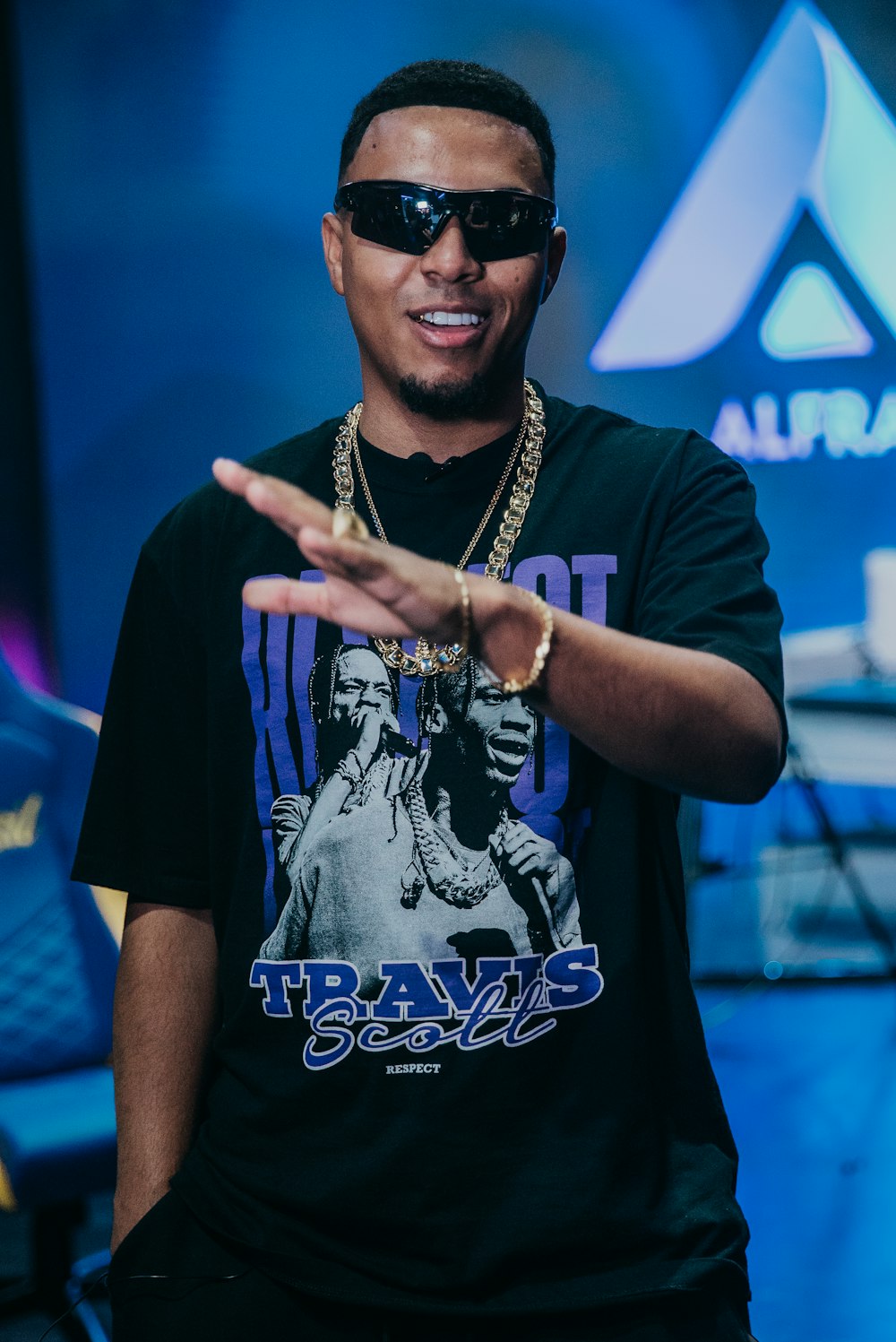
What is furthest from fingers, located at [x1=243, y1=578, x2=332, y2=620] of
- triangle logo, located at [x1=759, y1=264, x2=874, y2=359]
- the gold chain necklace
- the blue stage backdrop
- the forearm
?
triangle logo, located at [x1=759, y1=264, x2=874, y2=359]

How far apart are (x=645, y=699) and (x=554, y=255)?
73 cm

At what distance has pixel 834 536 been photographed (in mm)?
4703

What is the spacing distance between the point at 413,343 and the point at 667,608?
1.45ft

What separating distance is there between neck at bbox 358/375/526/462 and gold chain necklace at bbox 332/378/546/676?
0.10 ft

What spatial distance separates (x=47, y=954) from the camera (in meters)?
2.64

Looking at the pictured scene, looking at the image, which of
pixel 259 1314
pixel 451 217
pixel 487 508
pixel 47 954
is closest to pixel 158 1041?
pixel 259 1314

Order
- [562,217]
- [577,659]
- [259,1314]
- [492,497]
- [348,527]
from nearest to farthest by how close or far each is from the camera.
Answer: [348,527]
[577,659]
[259,1314]
[492,497]
[562,217]

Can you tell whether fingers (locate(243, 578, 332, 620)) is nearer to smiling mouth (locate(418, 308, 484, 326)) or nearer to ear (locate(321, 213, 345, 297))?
smiling mouth (locate(418, 308, 484, 326))

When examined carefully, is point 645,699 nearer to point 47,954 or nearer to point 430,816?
point 430,816

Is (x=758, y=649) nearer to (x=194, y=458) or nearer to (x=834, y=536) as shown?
(x=194, y=458)

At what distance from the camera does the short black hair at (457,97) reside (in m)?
1.50

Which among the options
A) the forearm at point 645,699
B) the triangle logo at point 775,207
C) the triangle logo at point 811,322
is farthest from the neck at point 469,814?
the triangle logo at point 811,322

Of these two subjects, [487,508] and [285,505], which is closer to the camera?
[285,505]

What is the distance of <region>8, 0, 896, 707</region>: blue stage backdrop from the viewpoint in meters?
3.85
